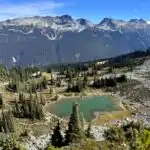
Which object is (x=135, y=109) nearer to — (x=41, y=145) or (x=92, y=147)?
(x=41, y=145)

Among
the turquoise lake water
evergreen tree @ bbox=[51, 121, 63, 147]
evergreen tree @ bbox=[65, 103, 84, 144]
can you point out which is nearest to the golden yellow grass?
the turquoise lake water

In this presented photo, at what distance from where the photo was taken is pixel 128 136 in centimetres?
6347

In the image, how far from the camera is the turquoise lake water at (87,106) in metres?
162

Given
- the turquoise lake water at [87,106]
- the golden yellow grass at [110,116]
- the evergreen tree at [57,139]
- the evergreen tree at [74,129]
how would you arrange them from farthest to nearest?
the turquoise lake water at [87,106] < the golden yellow grass at [110,116] < the evergreen tree at [57,139] < the evergreen tree at [74,129]

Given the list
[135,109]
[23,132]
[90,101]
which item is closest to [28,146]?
[23,132]

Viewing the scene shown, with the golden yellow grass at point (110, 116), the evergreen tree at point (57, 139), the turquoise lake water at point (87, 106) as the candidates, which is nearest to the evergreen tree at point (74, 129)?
the evergreen tree at point (57, 139)

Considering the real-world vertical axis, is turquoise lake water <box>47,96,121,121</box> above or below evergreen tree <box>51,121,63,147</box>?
below

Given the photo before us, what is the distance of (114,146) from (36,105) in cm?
8813

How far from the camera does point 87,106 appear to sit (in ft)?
584

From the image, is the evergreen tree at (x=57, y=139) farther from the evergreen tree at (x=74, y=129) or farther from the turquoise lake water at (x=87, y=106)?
the turquoise lake water at (x=87, y=106)

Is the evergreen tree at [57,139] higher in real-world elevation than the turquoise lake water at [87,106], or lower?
higher

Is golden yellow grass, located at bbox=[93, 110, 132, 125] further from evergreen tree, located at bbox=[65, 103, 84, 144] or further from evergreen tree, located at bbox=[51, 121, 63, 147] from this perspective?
evergreen tree, located at bbox=[65, 103, 84, 144]

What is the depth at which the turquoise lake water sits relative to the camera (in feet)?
531

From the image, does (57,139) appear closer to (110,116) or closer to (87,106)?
(110,116)
